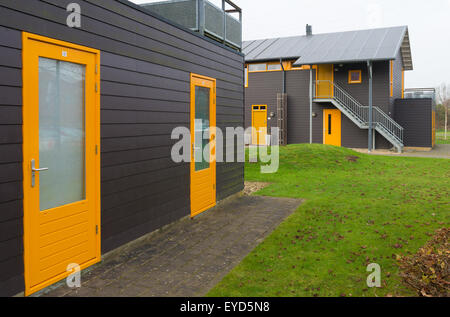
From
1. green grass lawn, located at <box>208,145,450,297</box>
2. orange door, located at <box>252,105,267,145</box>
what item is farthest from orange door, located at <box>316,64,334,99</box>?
green grass lawn, located at <box>208,145,450,297</box>

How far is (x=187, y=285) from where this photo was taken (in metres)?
3.99

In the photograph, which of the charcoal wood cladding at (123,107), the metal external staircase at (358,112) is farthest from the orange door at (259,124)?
the charcoal wood cladding at (123,107)

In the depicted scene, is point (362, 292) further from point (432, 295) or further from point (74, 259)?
point (74, 259)

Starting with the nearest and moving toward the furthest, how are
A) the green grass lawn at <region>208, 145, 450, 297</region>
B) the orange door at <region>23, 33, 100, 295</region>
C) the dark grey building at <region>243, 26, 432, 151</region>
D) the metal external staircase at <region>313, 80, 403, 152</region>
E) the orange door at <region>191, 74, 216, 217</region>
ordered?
the orange door at <region>23, 33, 100, 295</region>, the green grass lawn at <region>208, 145, 450, 297</region>, the orange door at <region>191, 74, 216, 217</region>, the metal external staircase at <region>313, 80, 403, 152</region>, the dark grey building at <region>243, 26, 432, 151</region>

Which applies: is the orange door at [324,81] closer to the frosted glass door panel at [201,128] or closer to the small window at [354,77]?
the small window at [354,77]

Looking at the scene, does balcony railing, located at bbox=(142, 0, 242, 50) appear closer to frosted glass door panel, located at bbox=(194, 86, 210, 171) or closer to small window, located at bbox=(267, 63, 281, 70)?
frosted glass door panel, located at bbox=(194, 86, 210, 171)

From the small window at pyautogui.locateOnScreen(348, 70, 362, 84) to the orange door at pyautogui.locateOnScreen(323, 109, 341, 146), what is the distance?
5.64 ft

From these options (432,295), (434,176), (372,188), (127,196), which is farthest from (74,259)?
(434,176)

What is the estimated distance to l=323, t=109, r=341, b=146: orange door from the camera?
21.3 m

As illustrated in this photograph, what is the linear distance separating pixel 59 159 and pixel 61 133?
0.26 metres

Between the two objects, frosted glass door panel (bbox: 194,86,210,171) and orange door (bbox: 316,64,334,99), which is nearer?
frosted glass door panel (bbox: 194,86,210,171)

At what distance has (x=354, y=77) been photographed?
20.9 meters

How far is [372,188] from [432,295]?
6.30 meters

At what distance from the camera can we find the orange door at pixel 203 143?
669cm
